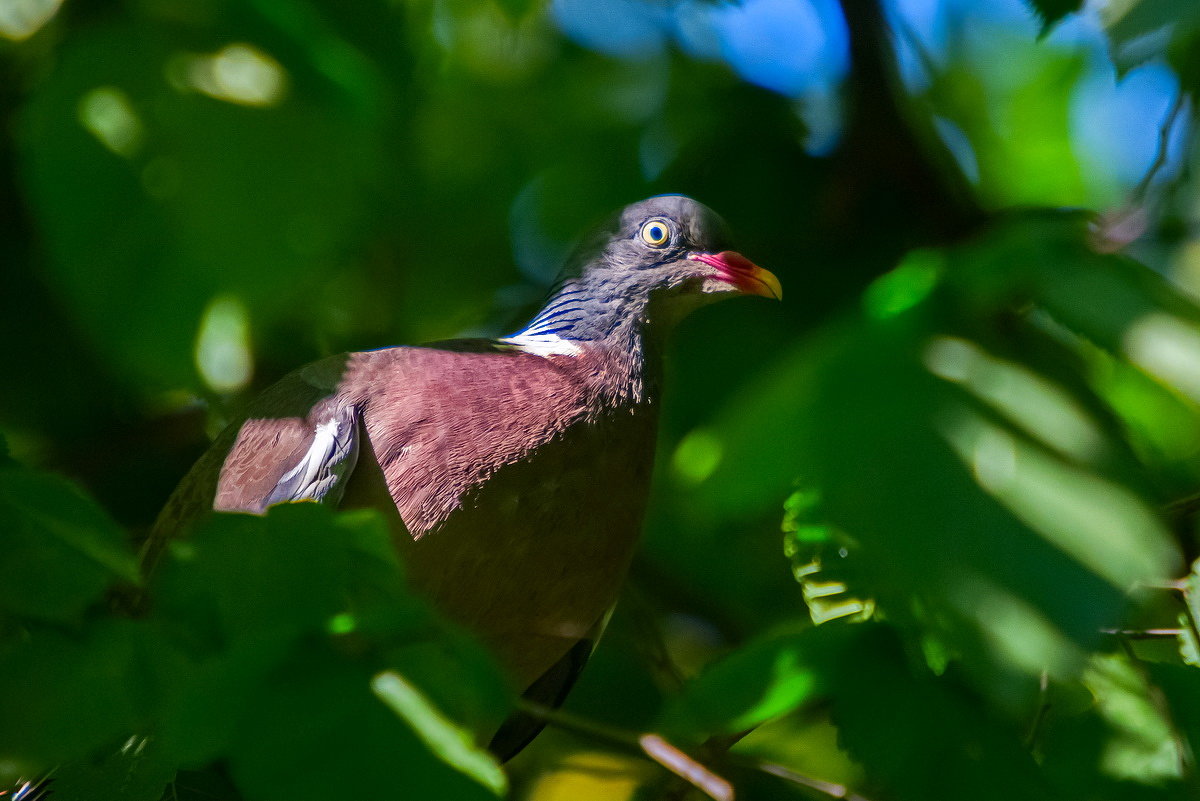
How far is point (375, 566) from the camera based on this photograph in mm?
1256

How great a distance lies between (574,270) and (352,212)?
1.09 metres

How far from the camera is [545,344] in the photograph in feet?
8.92

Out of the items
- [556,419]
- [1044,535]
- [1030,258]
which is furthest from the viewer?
[556,419]

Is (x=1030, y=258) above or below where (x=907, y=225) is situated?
above

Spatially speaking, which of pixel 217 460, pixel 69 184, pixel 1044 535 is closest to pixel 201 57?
pixel 69 184

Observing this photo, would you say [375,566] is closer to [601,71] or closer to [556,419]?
[556,419]

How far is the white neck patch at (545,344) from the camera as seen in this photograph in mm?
2625

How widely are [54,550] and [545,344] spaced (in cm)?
157

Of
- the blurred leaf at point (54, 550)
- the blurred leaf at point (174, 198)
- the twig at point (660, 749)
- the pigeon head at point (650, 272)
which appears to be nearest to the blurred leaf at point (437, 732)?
the twig at point (660, 749)

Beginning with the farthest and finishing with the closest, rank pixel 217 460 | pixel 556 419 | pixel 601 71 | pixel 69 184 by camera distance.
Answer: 1. pixel 601 71
2. pixel 217 460
3. pixel 556 419
4. pixel 69 184

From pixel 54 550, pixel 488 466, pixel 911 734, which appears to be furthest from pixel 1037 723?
pixel 54 550

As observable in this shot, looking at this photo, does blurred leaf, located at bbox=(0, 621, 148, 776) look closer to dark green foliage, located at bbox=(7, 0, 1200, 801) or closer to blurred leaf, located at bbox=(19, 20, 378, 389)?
dark green foliage, located at bbox=(7, 0, 1200, 801)

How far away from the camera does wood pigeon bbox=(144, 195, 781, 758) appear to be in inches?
86.4

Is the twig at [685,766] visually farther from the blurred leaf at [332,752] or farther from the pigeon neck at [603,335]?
the pigeon neck at [603,335]
